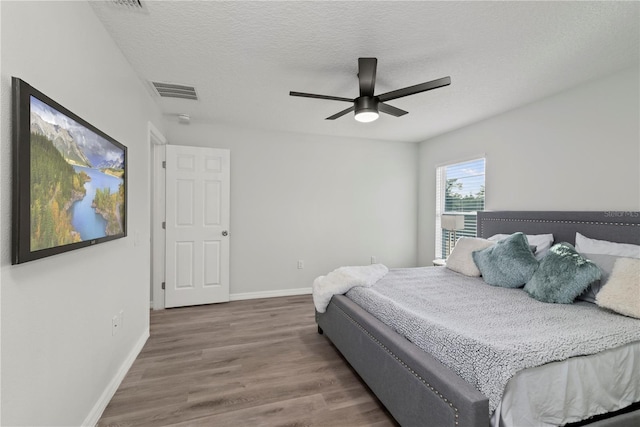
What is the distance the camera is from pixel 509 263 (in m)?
2.52

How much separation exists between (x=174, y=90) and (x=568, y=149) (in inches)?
161

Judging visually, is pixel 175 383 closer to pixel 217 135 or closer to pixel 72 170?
pixel 72 170

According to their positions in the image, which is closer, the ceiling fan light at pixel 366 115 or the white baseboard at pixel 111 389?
the white baseboard at pixel 111 389

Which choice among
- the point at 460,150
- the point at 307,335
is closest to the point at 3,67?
the point at 307,335

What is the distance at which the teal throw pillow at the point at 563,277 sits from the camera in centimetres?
203

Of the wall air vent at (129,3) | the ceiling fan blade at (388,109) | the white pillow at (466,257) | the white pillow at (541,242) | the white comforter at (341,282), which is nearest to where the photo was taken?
the wall air vent at (129,3)

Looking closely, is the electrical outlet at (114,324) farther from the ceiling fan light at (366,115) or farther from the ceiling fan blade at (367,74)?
the ceiling fan blade at (367,74)

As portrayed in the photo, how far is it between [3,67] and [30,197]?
1.59 ft

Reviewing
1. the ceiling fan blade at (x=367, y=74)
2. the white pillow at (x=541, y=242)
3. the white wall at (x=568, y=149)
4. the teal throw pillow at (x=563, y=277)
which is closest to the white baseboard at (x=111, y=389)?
the ceiling fan blade at (x=367, y=74)

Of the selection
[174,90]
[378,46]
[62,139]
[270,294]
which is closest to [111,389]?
[62,139]

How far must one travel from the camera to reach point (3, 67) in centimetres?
104

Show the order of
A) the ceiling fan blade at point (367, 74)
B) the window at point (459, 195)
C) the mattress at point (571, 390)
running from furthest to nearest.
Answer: the window at point (459, 195)
the ceiling fan blade at point (367, 74)
the mattress at point (571, 390)

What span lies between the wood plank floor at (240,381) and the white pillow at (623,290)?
162 cm

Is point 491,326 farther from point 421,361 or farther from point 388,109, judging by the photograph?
point 388,109
